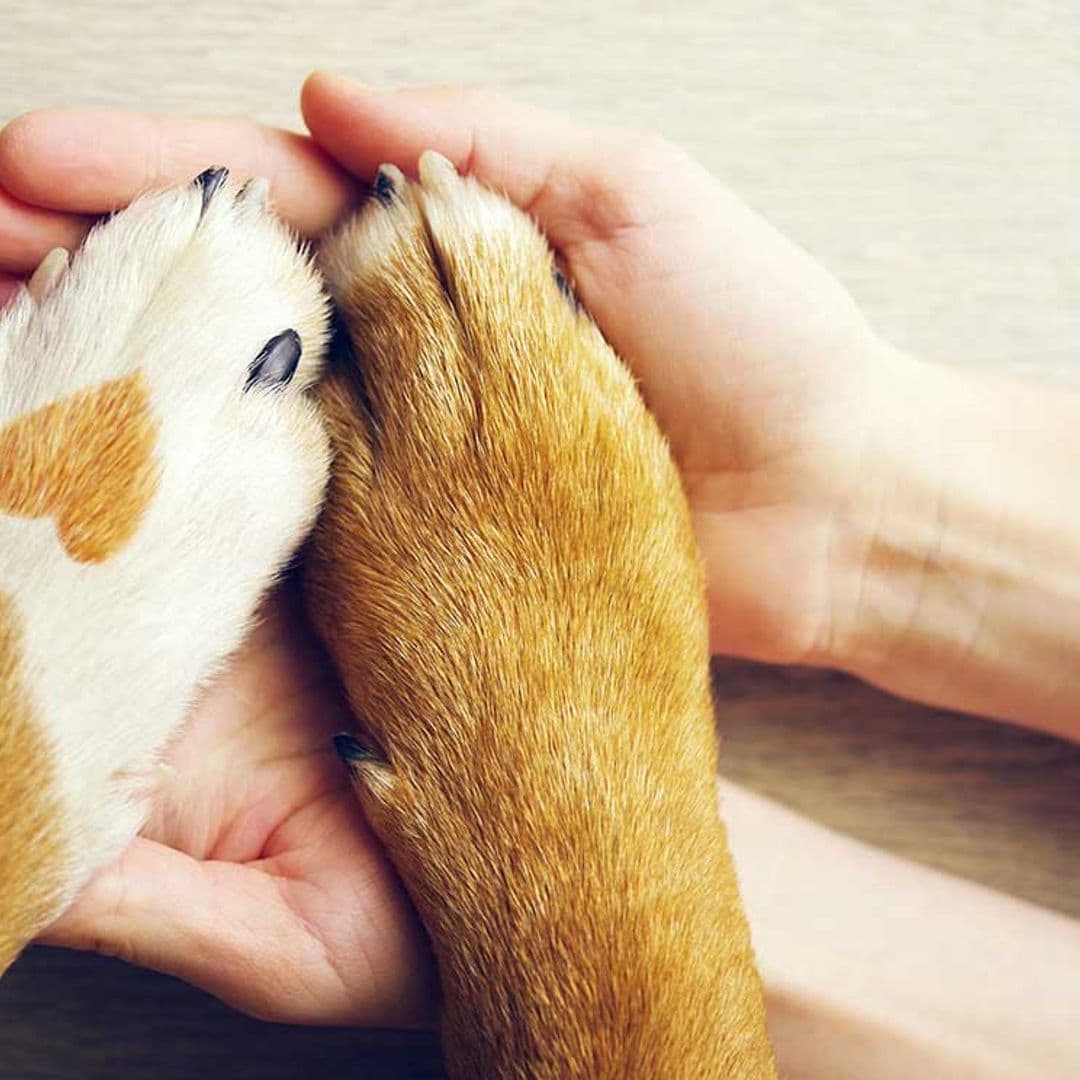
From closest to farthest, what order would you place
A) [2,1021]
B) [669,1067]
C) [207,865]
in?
[669,1067], [207,865], [2,1021]

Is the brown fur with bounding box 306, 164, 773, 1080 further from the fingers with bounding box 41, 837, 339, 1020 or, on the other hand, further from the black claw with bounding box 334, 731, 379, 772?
the fingers with bounding box 41, 837, 339, 1020

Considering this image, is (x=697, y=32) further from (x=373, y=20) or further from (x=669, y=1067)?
(x=669, y=1067)

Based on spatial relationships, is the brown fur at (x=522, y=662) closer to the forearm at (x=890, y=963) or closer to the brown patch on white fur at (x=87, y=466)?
the brown patch on white fur at (x=87, y=466)

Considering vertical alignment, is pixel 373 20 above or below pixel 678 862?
above

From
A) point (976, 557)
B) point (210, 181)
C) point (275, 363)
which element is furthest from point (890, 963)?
point (210, 181)

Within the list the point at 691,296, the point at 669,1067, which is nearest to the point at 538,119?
the point at 691,296

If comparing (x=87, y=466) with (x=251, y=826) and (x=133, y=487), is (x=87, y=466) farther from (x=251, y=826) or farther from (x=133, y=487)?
(x=251, y=826)

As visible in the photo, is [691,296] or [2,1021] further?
[2,1021]
